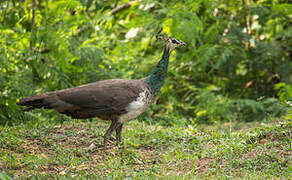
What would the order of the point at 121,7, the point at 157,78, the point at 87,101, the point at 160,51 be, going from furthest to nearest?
1. the point at 121,7
2. the point at 160,51
3. the point at 157,78
4. the point at 87,101

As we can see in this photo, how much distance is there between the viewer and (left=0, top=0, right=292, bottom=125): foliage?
8227 millimetres

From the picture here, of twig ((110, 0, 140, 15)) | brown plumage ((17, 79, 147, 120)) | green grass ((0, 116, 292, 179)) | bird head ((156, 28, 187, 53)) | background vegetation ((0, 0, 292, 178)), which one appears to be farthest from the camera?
twig ((110, 0, 140, 15))

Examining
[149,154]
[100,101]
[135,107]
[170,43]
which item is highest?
[170,43]

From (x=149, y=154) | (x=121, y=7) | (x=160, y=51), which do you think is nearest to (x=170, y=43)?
(x=149, y=154)

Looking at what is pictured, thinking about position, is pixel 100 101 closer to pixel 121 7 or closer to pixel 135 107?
pixel 135 107

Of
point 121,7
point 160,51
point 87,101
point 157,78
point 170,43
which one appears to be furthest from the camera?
point 121,7

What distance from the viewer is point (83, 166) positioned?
492 centimetres

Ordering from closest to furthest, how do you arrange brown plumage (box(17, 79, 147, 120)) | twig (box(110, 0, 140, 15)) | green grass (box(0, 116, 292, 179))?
1. green grass (box(0, 116, 292, 179))
2. brown plumage (box(17, 79, 147, 120))
3. twig (box(110, 0, 140, 15))

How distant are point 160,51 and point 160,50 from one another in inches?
1.9

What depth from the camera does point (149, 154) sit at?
5.64 metres

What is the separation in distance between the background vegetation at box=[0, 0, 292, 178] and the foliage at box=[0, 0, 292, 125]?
24 mm

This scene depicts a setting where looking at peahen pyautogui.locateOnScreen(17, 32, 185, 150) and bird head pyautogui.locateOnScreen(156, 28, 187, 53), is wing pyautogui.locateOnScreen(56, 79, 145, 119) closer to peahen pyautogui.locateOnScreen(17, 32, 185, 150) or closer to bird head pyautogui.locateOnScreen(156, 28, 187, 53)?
peahen pyautogui.locateOnScreen(17, 32, 185, 150)

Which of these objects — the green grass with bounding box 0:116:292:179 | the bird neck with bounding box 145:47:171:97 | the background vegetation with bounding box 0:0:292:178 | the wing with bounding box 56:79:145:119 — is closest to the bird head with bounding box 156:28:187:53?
the bird neck with bounding box 145:47:171:97

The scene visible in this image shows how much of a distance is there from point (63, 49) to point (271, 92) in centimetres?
588
